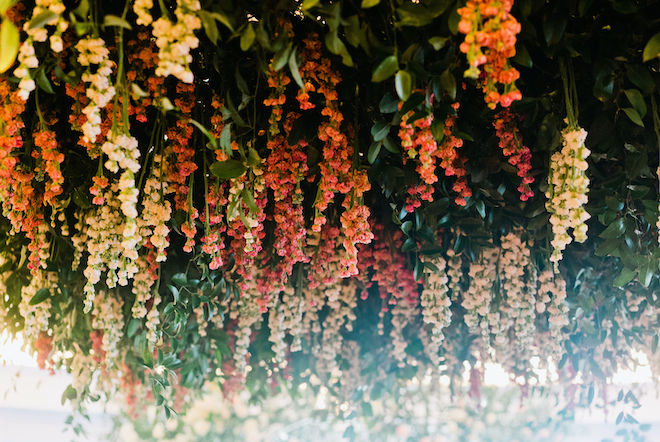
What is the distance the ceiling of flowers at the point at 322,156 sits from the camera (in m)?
0.70

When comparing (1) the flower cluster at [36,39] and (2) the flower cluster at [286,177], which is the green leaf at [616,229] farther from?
(1) the flower cluster at [36,39]

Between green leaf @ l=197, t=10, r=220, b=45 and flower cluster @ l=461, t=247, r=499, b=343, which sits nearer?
green leaf @ l=197, t=10, r=220, b=45

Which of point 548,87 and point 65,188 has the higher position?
point 548,87

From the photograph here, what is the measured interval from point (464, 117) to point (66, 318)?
135 cm

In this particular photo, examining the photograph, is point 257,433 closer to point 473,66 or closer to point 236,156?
point 236,156

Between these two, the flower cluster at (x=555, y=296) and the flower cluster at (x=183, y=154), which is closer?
the flower cluster at (x=183, y=154)

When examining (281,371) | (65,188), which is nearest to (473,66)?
(65,188)

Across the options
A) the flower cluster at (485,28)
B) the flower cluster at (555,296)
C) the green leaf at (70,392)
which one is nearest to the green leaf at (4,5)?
the flower cluster at (485,28)

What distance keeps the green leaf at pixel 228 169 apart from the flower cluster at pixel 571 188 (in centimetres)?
52

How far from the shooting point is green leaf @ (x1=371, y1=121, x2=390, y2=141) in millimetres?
773

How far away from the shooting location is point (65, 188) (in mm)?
1150

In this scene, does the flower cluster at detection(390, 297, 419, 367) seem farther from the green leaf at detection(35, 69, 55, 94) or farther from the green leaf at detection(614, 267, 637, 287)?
the green leaf at detection(35, 69, 55, 94)

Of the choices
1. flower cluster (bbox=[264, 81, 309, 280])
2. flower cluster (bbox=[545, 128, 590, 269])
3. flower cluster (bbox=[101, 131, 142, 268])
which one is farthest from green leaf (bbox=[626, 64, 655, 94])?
flower cluster (bbox=[101, 131, 142, 268])

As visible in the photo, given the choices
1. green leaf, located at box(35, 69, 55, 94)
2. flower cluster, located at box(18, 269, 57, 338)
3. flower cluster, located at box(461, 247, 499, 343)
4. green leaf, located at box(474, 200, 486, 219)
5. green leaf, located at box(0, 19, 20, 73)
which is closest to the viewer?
green leaf, located at box(0, 19, 20, 73)
